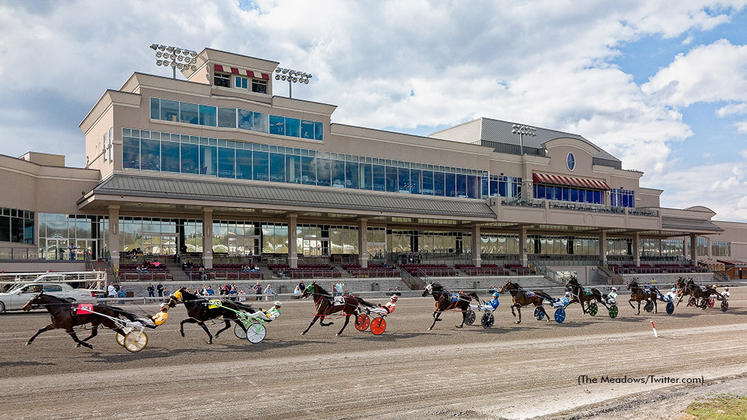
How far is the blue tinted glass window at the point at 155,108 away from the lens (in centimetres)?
4303

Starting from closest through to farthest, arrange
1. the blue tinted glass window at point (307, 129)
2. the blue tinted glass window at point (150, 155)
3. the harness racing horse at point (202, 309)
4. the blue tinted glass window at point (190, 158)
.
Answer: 1. the harness racing horse at point (202, 309)
2. the blue tinted glass window at point (150, 155)
3. the blue tinted glass window at point (190, 158)
4. the blue tinted glass window at point (307, 129)

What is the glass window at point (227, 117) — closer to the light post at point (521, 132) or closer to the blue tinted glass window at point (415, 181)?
the blue tinted glass window at point (415, 181)

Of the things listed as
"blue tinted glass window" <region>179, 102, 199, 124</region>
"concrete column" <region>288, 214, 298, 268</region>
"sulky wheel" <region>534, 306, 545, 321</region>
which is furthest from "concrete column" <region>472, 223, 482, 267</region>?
"sulky wheel" <region>534, 306, 545, 321</region>

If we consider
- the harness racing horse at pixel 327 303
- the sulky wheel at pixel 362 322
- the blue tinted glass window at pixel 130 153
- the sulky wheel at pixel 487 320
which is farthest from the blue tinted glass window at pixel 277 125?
the harness racing horse at pixel 327 303

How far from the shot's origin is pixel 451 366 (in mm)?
14797

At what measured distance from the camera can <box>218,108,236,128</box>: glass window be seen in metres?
45.7

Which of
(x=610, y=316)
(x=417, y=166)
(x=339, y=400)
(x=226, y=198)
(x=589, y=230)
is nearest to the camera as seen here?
(x=339, y=400)

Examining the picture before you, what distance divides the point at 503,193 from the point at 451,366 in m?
50.5

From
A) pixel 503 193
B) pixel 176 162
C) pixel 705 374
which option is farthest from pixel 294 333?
pixel 503 193

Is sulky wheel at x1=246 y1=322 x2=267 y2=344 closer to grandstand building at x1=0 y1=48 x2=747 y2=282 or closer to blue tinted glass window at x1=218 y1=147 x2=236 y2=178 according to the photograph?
grandstand building at x1=0 y1=48 x2=747 y2=282

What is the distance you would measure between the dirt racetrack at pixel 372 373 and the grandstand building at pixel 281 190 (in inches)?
875

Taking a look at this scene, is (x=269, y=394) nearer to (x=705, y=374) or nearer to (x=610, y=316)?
(x=705, y=374)

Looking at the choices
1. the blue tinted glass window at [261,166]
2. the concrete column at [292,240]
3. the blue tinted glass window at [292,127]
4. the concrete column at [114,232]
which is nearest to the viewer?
the concrete column at [114,232]

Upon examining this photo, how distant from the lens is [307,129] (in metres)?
49.9
